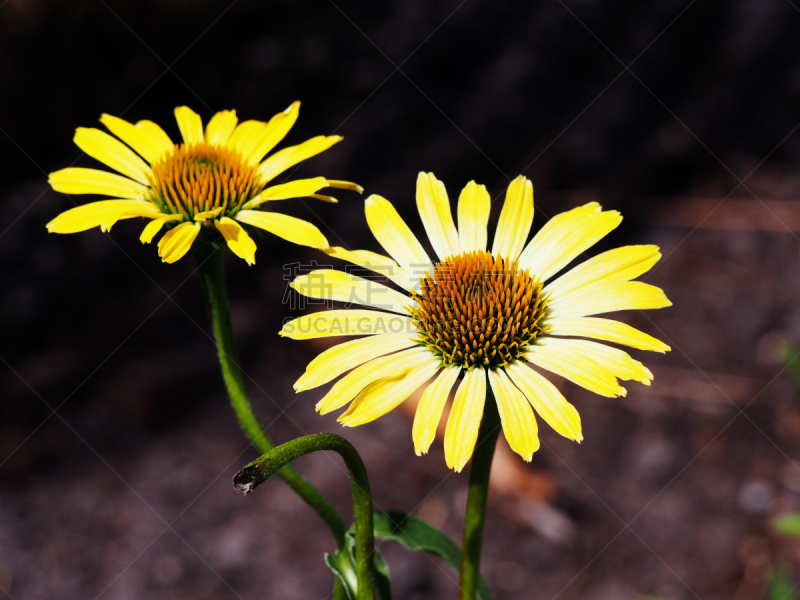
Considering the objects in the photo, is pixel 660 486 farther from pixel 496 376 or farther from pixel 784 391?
pixel 496 376

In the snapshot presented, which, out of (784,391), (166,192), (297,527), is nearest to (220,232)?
(166,192)

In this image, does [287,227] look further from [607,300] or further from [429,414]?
[607,300]

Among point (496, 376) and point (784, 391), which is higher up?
point (496, 376)

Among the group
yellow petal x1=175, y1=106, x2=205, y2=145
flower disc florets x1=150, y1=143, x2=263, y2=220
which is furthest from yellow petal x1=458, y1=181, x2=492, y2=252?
yellow petal x1=175, y1=106, x2=205, y2=145

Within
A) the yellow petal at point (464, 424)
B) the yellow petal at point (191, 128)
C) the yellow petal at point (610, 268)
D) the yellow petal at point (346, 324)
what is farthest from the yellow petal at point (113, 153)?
the yellow petal at point (610, 268)

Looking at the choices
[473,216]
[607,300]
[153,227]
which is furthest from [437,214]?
[153,227]
